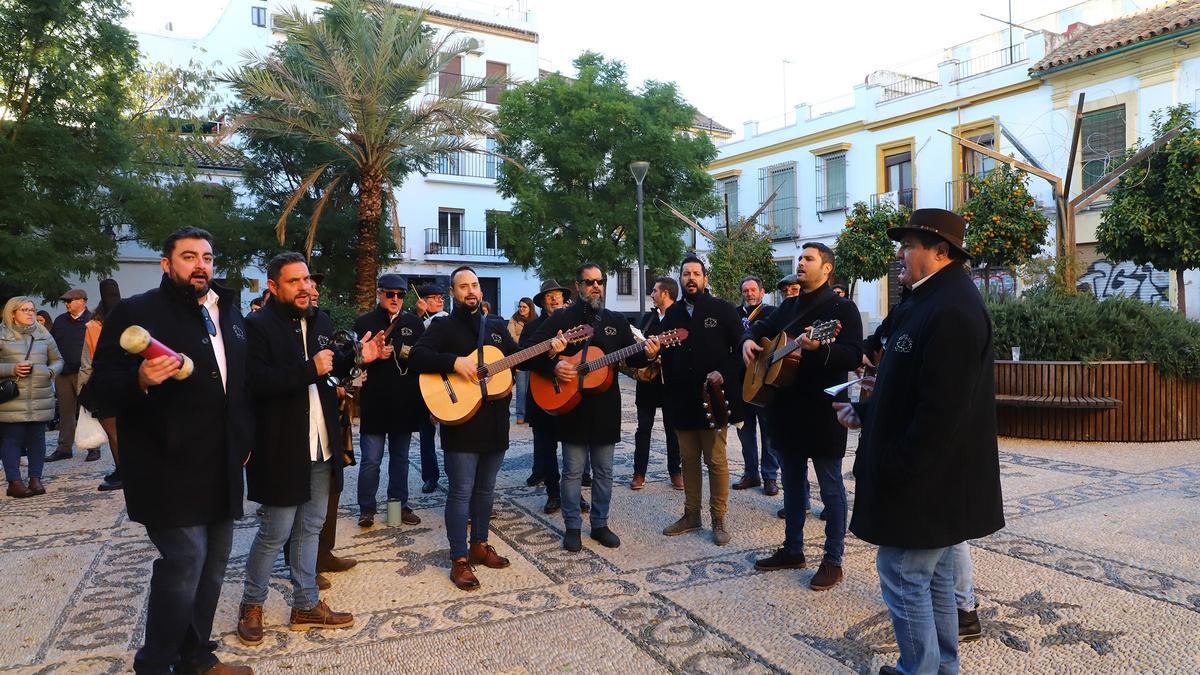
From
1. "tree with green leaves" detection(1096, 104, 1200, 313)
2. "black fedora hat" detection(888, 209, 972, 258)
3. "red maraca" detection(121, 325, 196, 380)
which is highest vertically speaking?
"tree with green leaves" detection(1096, 104, 1200, 313)

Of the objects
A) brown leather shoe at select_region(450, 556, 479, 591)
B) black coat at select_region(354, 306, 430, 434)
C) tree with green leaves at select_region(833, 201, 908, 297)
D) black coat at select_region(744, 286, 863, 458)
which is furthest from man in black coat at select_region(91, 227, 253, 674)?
tree with green leaves at select_region(833, 201, 908, 297)

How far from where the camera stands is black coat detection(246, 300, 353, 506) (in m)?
3.83

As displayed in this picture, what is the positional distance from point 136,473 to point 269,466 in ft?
Result: 2.35

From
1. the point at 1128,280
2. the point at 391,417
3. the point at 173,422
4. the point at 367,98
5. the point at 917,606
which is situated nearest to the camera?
the point at 917,606

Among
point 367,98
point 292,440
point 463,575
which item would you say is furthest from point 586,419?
point 367,98

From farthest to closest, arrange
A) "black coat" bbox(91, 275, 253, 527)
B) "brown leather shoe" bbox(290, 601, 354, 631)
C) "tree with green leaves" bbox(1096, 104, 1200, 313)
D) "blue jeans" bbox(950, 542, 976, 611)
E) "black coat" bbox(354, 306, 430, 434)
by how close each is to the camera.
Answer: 1. "tree with green leaves" bbox(1096, 104, 1200, 313)
2. "black coat" bbox(354, 306, 430, 434)
3. "brown leather shoe" bbox(290, 601, 354, 631)
4. "blue jeans" bbox(950, 542, 976, 611)
5. "black coat" bbox(91, 275, 253, 527)

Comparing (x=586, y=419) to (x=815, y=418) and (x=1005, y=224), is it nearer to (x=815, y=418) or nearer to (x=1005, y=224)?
(x=815, y=418)

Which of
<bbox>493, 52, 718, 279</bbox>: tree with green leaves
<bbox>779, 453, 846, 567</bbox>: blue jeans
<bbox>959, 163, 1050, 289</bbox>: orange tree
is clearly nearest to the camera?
<bbox>779, 453, 846, 567</bbox>: blue jeans

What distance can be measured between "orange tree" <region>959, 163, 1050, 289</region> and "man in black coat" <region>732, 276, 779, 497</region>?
9.92 metres

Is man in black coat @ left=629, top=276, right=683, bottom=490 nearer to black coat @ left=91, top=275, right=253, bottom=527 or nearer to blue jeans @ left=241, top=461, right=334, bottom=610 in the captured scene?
blue jeans @ left=241, top=461, right=334, bottom=610

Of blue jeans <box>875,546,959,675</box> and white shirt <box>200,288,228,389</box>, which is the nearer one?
blue jeans <box>875,546,959,675</box>

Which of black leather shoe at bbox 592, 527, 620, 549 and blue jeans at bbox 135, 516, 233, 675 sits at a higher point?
blue jeans at bbox 135, 516, 233, 675

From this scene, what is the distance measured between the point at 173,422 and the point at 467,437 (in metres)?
1.89

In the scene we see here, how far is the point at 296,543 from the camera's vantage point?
4.19 m
